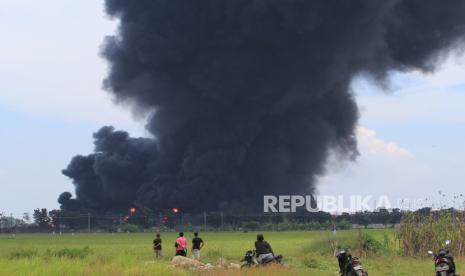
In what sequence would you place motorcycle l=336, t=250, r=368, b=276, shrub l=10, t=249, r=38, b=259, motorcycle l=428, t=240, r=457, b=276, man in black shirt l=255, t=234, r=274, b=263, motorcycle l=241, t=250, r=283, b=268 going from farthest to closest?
shrub l=10, t=249, r=38, b=259 → man in black shirt l=255, t=234, r=274, b=263 → motorcycle l=241, t=250, r=283, b=268 → motorcycle l=336, t=250, r=368, b=276 → motorcycle l=428, t=240, r=457, b=276

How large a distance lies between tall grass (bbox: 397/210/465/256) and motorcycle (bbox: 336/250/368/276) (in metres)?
14.9

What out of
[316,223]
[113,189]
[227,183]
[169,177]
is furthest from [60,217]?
[316,223]

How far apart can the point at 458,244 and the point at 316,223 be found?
248ft

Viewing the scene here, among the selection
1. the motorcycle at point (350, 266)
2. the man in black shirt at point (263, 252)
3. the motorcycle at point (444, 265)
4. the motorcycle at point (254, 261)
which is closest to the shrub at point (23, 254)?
the motorcycle at point (254, 261)

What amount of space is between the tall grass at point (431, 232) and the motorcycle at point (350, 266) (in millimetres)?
14897

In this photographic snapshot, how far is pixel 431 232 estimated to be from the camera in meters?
36.1

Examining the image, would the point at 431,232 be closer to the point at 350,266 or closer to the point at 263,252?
the point at 263,252

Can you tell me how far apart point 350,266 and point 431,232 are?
1655 centimetres

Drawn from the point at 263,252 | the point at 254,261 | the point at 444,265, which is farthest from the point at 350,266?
the point at 254,261

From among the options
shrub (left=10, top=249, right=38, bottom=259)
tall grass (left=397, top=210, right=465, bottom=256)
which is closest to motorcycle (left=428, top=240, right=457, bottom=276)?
tall grass (left=397, top=210, right=465, bottom=256)

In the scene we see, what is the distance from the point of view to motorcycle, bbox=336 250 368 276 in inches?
805

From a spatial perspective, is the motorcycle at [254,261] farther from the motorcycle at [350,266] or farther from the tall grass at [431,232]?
the tall grass at [431,232]

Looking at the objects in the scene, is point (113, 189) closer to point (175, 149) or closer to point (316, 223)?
point (175, 149)

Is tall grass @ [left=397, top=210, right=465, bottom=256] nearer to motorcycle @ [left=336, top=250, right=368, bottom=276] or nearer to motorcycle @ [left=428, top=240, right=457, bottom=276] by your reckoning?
motorcycle @ [left=336, top=250, right=368, bottom=276]
